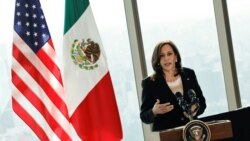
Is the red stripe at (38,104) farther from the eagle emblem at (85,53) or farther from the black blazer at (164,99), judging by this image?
the black blazer at (164,99)

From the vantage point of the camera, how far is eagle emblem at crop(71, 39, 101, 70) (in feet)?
11.9

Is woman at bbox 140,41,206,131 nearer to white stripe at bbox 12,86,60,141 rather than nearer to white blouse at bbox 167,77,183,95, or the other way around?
white blouse at bbox 167,77,183,95

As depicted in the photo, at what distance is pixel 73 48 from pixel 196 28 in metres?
1.50

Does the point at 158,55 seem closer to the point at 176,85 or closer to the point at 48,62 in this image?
the point at 176,85

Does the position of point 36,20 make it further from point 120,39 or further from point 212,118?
point 212,118

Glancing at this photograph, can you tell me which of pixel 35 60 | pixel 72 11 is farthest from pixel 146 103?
pixel 72 11

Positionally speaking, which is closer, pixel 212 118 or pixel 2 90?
pixel 212 118

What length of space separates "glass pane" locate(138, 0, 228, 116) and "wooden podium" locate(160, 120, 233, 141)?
2.52 meters

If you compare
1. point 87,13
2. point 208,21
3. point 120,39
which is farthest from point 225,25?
point 87,13

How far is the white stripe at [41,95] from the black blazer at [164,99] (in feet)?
2.78

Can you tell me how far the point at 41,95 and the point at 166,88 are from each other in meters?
1.11

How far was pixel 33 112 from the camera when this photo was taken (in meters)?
3.48

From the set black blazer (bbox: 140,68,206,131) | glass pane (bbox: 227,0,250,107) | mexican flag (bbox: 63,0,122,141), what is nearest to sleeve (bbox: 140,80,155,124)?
black blazer (bbox: 140,68,206,131)

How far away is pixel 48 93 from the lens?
11.6 ft
